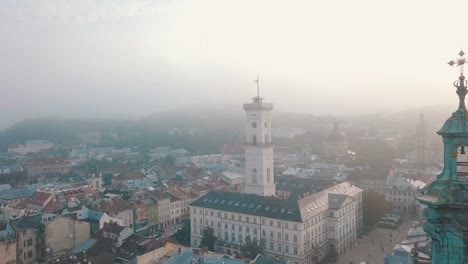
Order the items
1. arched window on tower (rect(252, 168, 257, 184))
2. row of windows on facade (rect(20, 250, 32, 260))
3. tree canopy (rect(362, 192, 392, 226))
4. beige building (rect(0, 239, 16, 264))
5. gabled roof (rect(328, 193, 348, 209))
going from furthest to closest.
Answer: tree canopy (rect(362, 192, 392, 226))
arched window on tower (rect(252, 168, 257, 184))
gabled roof (rect(328, 193, 348, 209))
row of windows on facade (rect(20, 250, 32, 260))
beige building (rect(0, 239, 16, 264))

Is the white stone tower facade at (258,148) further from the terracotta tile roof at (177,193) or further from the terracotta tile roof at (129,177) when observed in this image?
the terracotta tile roof at (129,177)

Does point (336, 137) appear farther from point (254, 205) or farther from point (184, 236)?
point (254, 205)

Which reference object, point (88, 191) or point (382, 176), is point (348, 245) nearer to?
point (382, 176)

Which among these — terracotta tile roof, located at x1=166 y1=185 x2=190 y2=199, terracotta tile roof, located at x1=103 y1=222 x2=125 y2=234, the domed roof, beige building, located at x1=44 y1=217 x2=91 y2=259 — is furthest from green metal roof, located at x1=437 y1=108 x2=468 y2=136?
the domed roof

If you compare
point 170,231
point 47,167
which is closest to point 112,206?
point 170,231

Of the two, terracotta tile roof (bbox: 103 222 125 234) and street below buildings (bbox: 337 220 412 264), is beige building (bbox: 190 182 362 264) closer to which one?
street below buildings (bbox: 337 220 412 264)

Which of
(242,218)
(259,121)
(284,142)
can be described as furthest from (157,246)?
(284,142)

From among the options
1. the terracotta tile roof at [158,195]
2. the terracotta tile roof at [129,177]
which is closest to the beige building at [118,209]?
the terracotta tile roof at [158,195]
